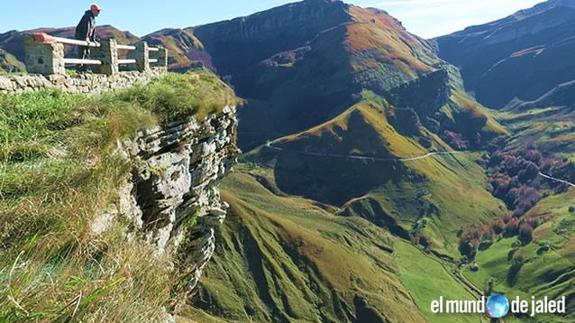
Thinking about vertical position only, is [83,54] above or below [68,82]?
above

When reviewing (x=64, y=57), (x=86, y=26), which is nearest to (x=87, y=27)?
(x=86, y=26)

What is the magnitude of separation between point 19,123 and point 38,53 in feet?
20.6

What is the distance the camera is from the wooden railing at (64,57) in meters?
19.7

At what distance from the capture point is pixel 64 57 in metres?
20.3

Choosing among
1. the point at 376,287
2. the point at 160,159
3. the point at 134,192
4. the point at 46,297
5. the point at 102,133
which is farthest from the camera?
the point at 376,287

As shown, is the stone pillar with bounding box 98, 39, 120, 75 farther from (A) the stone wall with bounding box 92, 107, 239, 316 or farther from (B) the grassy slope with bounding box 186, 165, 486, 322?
(B) the grassy slope with bounding box 186, 165, 486, 322

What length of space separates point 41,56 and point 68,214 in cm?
1257

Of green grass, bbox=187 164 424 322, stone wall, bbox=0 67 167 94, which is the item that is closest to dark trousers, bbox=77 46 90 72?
stone wall, bbox=0 67 167 94

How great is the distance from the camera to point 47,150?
511 inches

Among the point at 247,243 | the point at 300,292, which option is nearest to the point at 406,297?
the point at 300,292

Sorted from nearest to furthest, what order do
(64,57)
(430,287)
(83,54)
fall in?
(64,57) < (83,54) < (430,287)

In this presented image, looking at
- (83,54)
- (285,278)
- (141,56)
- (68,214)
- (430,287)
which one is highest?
(83,54)

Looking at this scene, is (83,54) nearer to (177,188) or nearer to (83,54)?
(83,54)

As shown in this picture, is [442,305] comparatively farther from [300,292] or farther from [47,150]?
[47,150]
